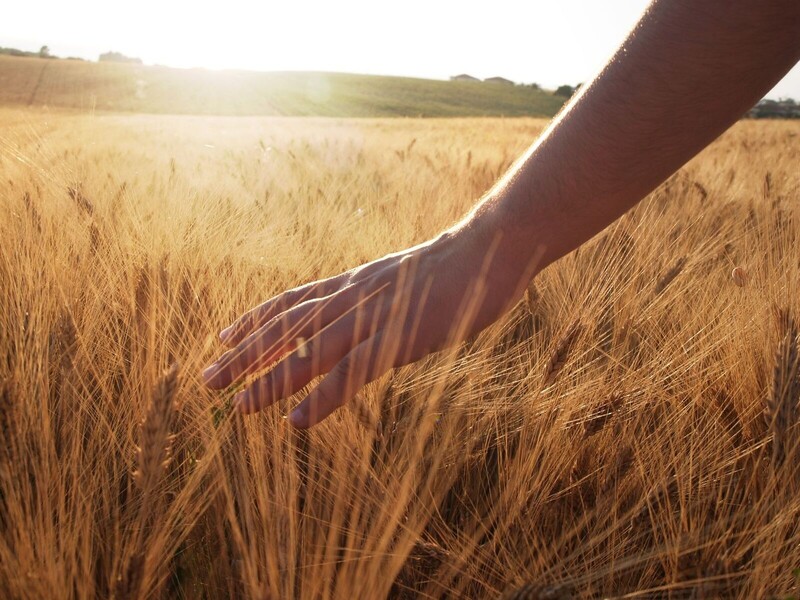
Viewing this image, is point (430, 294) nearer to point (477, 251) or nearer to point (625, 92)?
point (477, 251)

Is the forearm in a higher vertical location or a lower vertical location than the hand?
higher

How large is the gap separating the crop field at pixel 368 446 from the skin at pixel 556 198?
0.08m

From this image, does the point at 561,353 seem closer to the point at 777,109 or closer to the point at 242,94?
the point at 777,109

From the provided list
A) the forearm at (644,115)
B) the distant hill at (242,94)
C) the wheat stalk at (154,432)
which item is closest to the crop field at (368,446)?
the wheat stalk at (154,432)

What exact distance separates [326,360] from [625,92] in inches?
18.5

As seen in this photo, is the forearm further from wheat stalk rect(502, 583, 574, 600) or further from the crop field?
wheat stalk rect(502, 583, 574, 600)

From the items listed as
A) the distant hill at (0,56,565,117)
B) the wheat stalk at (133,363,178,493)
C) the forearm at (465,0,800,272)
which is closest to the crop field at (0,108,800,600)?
the wheat stalk at (133,363,178,493)

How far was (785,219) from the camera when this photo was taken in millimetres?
1998

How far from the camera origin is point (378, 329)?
75cm

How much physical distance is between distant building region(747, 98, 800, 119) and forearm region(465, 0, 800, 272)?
22.4 metres

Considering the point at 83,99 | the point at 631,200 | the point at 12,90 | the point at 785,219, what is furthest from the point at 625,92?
the point at 12,90

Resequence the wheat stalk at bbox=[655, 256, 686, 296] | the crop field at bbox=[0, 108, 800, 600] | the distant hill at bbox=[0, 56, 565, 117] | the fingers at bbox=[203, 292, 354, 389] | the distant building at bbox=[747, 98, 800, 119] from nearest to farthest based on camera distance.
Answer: the crop field at bbox=[0, 108, 800, 600], the fingers at bbox=[203, 292, 354, 389], the wheat stalk at bbox=[655, 256, 686, 296], the distant building at bbox=[747, 98, 800, 119], the distant hill at bbox=[0, 56, 565, 117]

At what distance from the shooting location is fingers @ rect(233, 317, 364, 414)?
26.7 inches

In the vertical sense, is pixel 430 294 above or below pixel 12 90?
below
